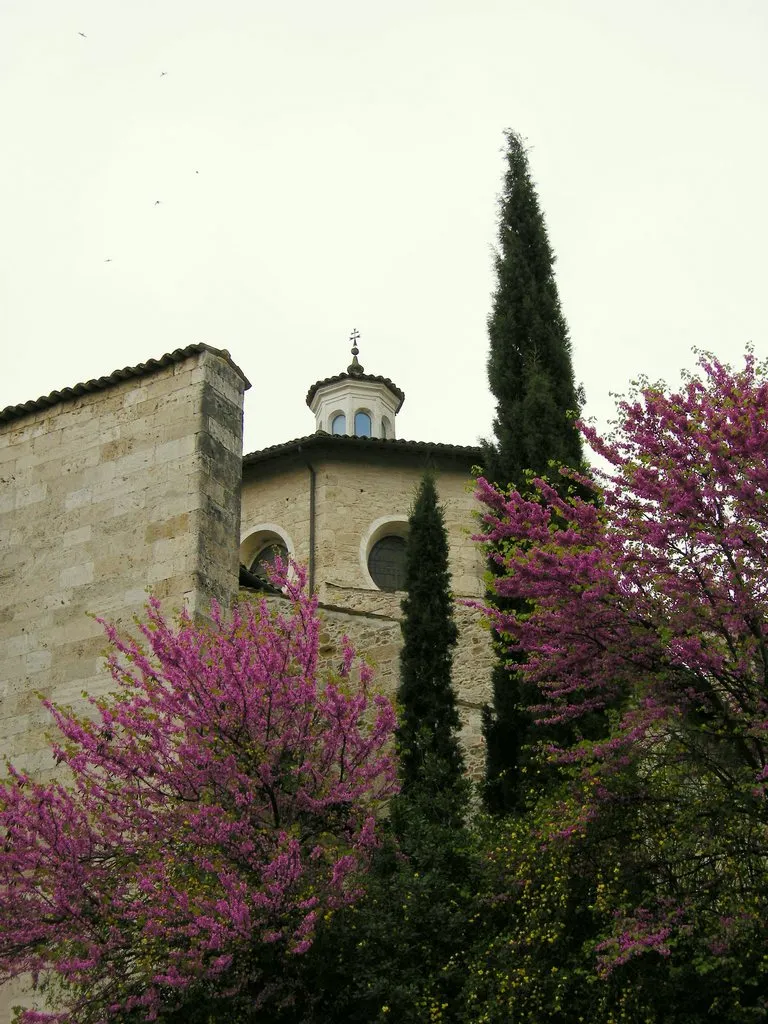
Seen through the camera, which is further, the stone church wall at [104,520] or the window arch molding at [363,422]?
the window arch molding at [363,422]

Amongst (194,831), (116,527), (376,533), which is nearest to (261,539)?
(376,533)

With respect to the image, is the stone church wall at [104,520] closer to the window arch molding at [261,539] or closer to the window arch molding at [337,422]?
the window arch molding at [261,539]

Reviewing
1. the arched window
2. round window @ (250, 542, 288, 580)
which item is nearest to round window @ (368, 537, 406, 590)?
round window @ (250, 542, 288, 580)

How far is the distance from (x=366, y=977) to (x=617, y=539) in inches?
167

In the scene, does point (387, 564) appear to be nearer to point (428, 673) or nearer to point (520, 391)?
point (520, 391)

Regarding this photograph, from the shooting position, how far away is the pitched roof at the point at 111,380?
15.1 metres

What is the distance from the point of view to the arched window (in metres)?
29.3

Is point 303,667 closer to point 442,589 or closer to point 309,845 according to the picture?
point 309,845

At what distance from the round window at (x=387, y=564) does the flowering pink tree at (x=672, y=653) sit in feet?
39.5

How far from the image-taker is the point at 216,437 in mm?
14727

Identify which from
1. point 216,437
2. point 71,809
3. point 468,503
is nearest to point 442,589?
point 216,437

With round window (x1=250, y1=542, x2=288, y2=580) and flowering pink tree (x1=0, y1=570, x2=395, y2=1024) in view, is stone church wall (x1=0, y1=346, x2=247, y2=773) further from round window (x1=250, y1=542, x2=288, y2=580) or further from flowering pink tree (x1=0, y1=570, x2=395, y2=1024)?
round window (x1=250, y1=542, x2=288, y2=580)

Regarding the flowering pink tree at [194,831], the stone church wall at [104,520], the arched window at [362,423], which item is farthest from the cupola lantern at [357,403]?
the flowering pink tree at [194,831]

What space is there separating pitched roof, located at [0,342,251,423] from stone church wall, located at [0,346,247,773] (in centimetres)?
4
